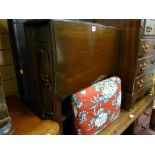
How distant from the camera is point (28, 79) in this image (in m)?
0.85

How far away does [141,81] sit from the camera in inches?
46.6

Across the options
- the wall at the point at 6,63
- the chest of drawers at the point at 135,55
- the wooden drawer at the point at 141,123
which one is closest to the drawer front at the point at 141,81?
the chest of drawers at the point at 135,55

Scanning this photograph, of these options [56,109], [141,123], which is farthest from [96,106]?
[141,123]

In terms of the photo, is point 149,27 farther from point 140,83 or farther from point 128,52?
point 140,83

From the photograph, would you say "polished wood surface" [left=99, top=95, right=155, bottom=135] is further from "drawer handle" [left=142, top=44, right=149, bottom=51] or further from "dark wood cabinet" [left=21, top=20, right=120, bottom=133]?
"drawer handle" [left=142, top=44, right=149, bottom=51]

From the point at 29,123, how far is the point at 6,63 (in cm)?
48

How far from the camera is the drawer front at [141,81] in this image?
1.13 meters

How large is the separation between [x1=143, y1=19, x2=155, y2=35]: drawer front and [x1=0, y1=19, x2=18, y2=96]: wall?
3.14 ft

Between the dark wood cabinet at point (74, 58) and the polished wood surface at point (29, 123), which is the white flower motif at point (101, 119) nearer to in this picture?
the dark wood cabinet at point (74, 58)

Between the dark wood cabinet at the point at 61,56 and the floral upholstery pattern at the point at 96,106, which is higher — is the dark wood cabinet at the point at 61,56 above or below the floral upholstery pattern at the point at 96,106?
above
